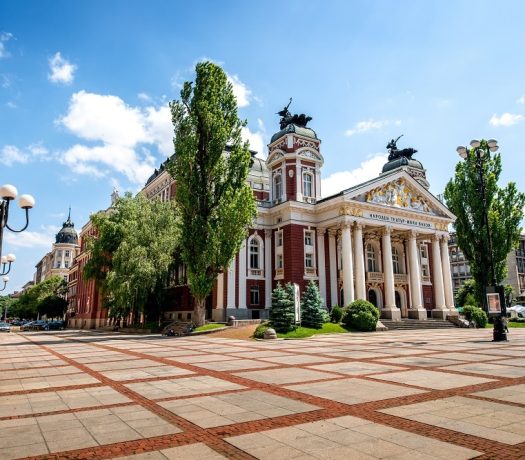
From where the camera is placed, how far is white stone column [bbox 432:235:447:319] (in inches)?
1715

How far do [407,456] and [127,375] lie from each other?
332 inches

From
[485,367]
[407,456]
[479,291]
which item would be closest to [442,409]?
[407,456]

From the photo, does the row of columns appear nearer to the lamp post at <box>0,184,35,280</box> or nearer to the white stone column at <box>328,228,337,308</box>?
the white stone column at <box>328,228,337,308</box>

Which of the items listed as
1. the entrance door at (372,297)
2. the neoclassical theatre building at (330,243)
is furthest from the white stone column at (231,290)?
the entrance door at (372,297)

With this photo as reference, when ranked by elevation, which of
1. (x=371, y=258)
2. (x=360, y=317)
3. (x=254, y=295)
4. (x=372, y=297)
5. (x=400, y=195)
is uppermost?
(x=400, y=195)

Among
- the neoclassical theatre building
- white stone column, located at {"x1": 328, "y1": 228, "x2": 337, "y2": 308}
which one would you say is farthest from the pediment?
white stone column, located at {"x1": 328, "y1": 228, "x2": 337, "y2": 308}

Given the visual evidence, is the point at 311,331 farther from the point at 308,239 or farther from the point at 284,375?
the point at 284,375

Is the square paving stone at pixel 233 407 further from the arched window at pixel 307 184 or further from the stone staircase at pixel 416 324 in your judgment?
the arched window at pixel 307 184

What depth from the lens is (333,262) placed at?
4169 centimetres

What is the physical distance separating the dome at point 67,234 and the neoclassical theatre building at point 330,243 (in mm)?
100632

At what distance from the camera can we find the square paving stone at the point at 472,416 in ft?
18.6

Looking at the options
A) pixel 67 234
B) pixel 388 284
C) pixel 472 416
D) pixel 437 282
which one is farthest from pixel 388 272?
pixel 67 234

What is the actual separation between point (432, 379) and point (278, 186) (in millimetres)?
35506

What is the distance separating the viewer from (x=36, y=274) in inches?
7254
